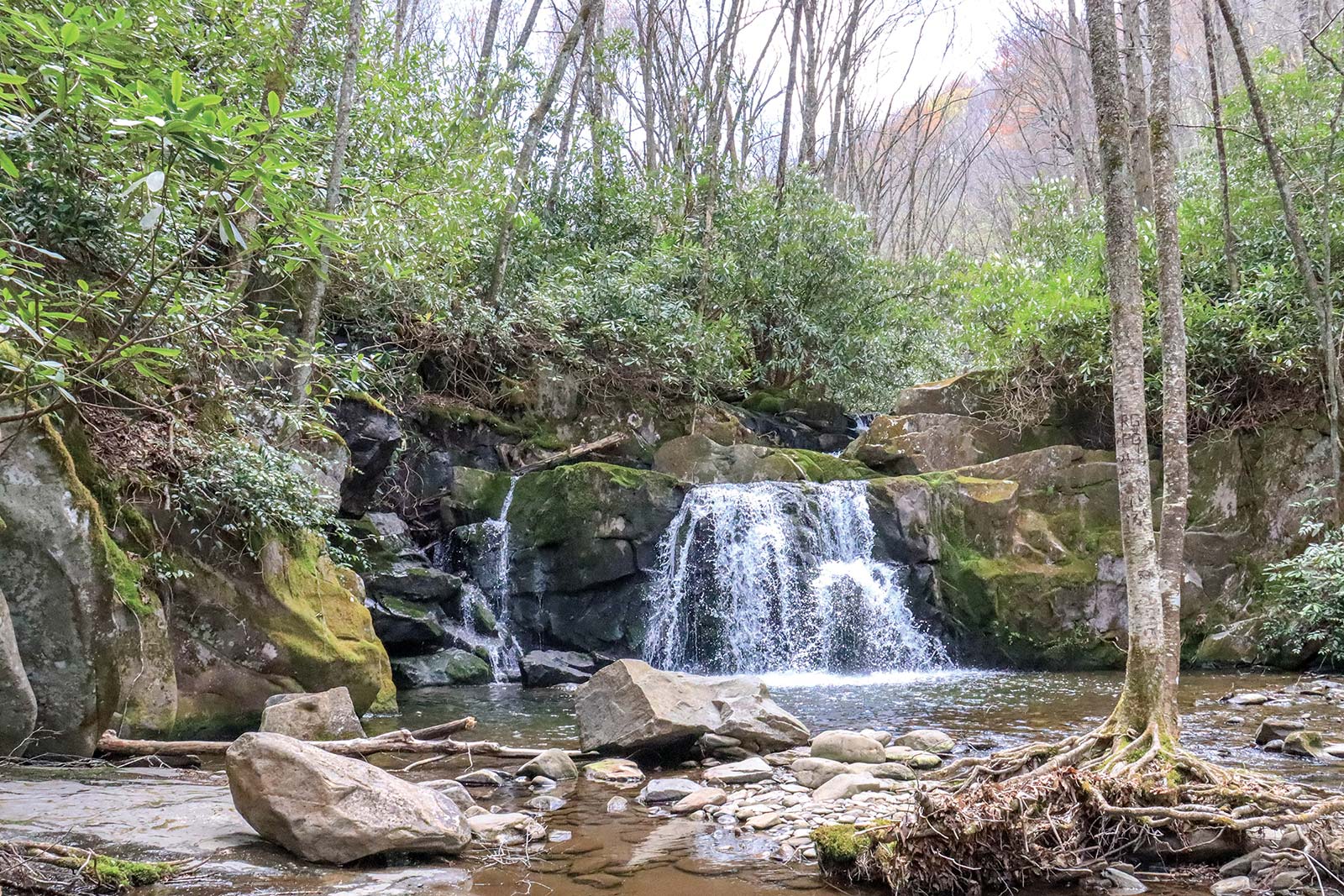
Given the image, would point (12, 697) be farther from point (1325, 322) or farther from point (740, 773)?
point (1325, 322)

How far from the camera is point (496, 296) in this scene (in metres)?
13.2

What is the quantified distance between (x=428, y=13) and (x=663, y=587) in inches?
766

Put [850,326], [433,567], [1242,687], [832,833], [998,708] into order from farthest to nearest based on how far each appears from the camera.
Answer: [850,326] < [433,567] < [1242,687] < [998,708] < [832,833]

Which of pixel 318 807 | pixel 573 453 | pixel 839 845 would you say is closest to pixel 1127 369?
pixel 839 845

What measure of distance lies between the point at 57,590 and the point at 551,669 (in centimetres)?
608

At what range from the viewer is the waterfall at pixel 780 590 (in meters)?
11.4

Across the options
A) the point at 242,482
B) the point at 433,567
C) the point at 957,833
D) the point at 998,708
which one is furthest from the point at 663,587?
the point at 957,833

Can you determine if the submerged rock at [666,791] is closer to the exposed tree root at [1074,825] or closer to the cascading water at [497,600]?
the exposed tree root at [1074,825]

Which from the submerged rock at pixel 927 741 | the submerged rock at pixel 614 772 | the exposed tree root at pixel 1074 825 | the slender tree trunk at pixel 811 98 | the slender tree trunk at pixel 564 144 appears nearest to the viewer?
the exposed tree root at pixel 1074 825

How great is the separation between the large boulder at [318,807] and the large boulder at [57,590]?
2.05 meters

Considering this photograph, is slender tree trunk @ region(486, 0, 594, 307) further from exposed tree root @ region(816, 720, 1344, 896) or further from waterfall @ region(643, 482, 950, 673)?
exposed tree root @ region(816, 720, 1344, 896)

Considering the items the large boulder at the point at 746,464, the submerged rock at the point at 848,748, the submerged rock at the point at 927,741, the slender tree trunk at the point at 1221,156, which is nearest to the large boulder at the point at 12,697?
the submerged rock at the point at 848,748

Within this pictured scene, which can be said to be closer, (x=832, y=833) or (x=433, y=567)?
(x=832, y=833)

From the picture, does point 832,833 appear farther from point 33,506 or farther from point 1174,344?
point 33,506
